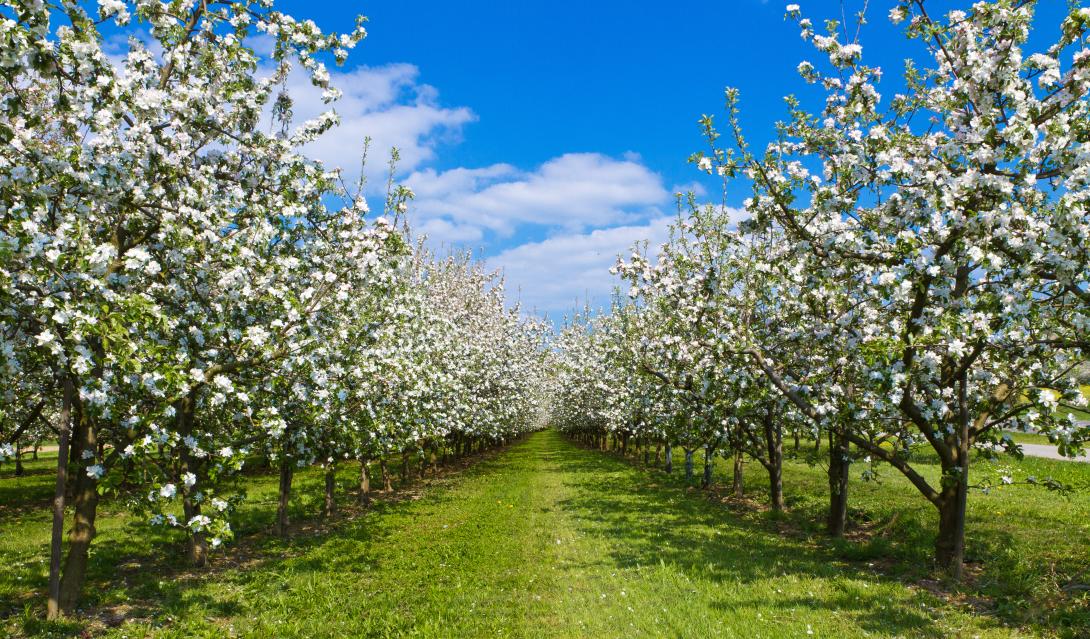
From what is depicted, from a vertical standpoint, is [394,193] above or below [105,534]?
above

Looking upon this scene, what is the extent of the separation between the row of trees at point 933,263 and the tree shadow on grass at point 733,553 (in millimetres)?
2377

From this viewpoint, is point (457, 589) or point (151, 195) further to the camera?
point (457, 589)

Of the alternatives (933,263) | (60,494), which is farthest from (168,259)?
→ (933,263)

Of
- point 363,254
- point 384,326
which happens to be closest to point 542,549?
point 384,326

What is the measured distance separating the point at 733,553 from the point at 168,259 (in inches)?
481

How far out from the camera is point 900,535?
15.5 m

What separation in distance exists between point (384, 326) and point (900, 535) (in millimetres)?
13592

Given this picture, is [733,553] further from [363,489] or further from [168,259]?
[363,489]

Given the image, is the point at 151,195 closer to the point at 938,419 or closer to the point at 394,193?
the point at 394,193

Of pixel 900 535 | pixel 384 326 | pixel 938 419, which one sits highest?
pixel 384 326

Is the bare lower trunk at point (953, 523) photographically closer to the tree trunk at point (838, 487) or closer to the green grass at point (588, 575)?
the green grass at point (588, 575)

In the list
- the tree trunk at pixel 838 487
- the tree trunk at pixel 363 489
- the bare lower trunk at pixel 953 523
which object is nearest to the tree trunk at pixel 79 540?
the tree trunk at pixel 363 489

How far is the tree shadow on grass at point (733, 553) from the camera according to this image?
9.95m

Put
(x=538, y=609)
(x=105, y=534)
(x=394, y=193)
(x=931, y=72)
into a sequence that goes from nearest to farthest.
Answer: (x=538, y=609) → (x=931, y=72) → (x=394, y=193) → (x=105, y=534)
